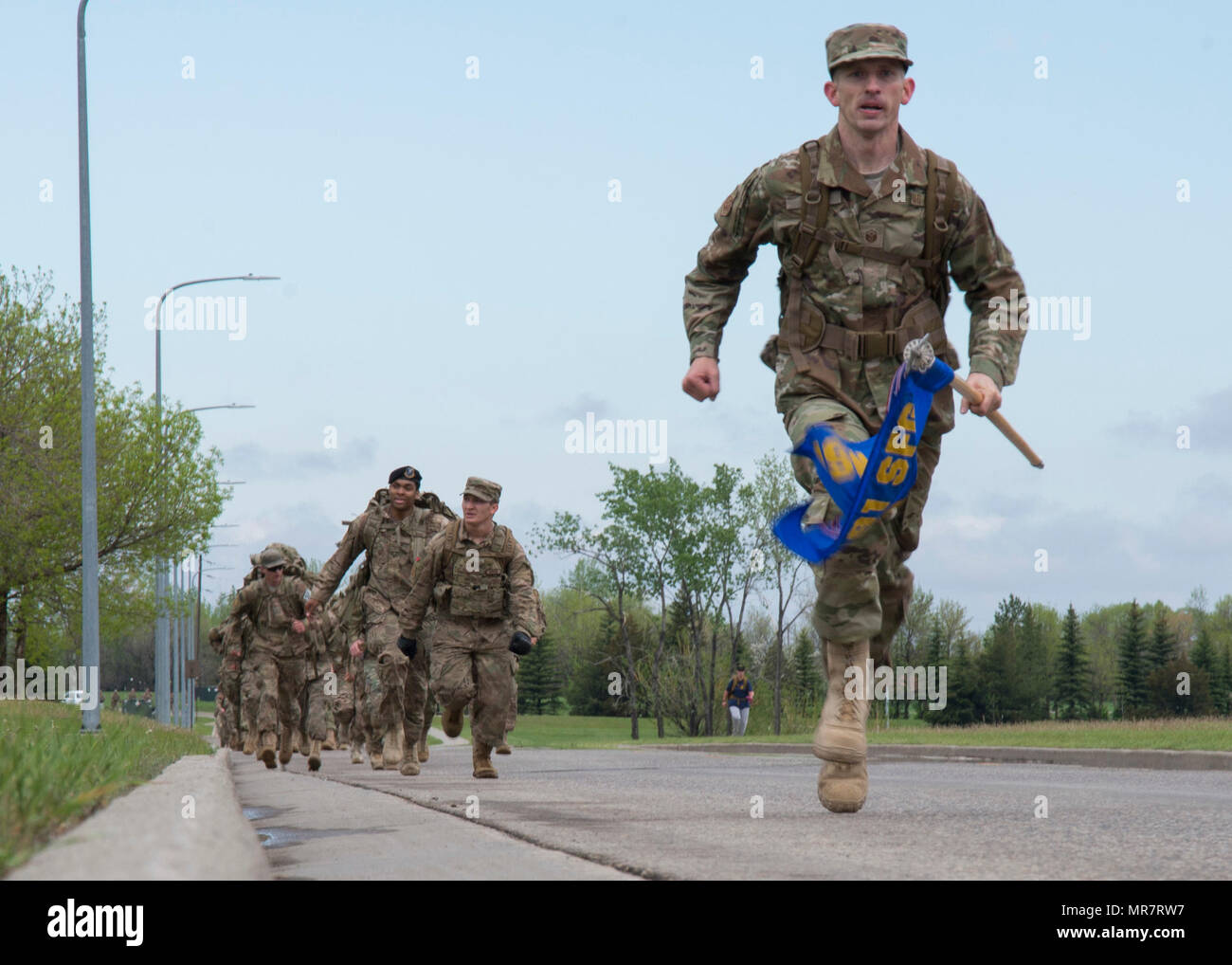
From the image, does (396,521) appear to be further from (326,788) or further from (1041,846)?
(1041,846)

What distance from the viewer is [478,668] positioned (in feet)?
37.5

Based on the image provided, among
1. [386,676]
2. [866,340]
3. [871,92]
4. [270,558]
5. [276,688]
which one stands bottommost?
[276,688]

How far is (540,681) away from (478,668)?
351 feet

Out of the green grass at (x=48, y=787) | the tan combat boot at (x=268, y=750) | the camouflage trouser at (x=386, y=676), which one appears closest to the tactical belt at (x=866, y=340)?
the green grass at (x=48, y=787)

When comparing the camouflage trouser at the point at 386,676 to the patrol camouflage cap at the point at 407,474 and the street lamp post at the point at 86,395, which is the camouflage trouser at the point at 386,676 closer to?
the patrol camouflage cap at the point at 407,474

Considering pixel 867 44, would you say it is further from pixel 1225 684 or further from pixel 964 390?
pixel 1225 684

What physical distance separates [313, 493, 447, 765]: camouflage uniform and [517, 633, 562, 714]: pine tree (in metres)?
98.4

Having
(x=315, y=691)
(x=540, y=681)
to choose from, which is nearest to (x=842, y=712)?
(x=315, y=691)

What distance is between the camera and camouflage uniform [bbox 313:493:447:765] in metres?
13.9

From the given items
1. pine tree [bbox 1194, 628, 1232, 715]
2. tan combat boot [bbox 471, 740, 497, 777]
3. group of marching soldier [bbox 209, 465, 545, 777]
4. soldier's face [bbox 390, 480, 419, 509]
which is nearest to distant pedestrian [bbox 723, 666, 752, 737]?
group of marching soldier [bbox 209, 465, 545, 777]

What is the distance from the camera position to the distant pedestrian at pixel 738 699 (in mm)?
36250

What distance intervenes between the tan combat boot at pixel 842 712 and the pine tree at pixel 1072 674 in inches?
3501

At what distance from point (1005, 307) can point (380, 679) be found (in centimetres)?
887

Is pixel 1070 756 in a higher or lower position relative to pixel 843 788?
lower
